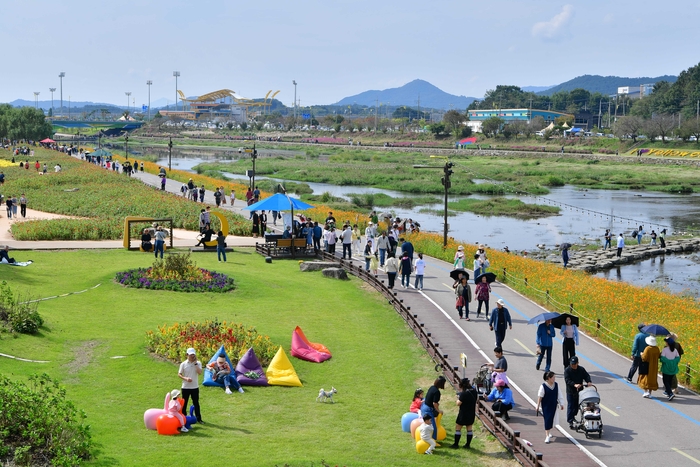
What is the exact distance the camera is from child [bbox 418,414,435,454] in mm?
12719

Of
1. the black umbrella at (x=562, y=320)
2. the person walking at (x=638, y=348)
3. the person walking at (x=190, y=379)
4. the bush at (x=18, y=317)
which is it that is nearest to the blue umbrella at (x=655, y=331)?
the person walking at (x=638, y=348)

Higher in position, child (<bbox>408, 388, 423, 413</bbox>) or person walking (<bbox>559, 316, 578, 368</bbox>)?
person walking (<bbox>559, 316, 578, 368</bbox>)

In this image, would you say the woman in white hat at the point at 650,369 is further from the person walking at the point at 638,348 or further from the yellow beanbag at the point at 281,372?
the yellow beanbag at the point at 281,372

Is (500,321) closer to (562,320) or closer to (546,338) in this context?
(546,338)

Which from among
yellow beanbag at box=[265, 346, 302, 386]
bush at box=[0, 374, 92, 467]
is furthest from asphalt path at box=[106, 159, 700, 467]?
bush at box=[0, 374, 92, 467]

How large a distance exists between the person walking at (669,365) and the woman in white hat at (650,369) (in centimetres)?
13

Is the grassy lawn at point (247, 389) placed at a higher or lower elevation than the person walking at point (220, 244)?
lower

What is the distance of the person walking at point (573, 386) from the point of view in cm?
1390

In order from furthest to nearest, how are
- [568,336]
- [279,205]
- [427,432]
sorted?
[279,205] → [568,336] → [427,432]

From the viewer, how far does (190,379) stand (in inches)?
508

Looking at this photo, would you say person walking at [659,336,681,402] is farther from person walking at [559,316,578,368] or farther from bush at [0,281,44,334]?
bush at [0,281,44,334]

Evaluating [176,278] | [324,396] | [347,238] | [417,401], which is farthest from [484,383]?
[347,238]

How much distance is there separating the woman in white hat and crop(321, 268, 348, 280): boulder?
1352 centimetres

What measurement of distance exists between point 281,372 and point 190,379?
11.5 ft
